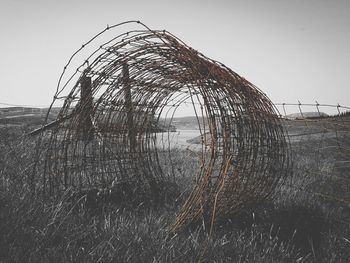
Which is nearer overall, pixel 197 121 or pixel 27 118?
pixel 197 121

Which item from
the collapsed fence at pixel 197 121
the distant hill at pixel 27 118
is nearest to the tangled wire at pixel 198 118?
the collapsed fence at pixel 197 121

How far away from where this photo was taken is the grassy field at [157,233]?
1.73 meters

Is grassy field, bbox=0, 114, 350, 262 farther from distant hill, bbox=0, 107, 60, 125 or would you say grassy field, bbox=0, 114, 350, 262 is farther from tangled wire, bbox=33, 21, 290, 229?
distant hill, bbox=0, 107, 60, 125

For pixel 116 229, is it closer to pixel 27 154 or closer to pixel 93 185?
pixel 93 185

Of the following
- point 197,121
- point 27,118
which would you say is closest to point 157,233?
point 197,121

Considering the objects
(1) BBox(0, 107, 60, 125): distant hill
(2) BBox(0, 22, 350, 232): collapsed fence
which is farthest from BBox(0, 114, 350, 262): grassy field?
(1) BBox(0, 107, 60, 125): distant hill

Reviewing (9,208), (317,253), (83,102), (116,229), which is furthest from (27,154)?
(317,253)

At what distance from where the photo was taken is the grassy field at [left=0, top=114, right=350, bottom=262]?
1.73 m

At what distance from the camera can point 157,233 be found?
2.09 meters

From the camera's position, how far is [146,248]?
186cm

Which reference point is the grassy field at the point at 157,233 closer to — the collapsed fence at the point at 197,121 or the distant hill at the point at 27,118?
the collapsed fence at the point at 197,121

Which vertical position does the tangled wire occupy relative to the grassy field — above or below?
above

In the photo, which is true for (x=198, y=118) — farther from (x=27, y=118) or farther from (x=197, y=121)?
(x=27, y=118)

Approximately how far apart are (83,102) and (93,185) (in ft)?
3.14
